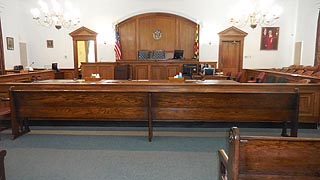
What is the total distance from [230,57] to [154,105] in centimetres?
800

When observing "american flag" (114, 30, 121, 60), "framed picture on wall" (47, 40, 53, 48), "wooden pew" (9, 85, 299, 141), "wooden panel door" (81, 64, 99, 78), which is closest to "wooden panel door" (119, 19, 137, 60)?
"american flag" (114, 30, 121, 60)

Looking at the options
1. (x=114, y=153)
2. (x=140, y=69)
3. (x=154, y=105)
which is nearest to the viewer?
(x=114, y=153)

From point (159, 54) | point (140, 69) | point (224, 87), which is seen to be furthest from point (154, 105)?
point (159, 54)

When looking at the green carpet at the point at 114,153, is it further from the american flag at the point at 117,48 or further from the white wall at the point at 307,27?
the white wall at the point at 307,27

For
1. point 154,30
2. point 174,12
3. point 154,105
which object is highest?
point 174,12

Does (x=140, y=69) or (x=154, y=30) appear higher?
(x=154, y=30)

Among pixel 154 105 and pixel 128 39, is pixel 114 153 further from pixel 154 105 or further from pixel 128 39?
pixel 128 39

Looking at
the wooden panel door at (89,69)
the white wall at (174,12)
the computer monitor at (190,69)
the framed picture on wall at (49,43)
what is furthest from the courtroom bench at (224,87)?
the framed picture on wall at (49,43)

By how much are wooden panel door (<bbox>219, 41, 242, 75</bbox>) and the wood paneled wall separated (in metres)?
1.34

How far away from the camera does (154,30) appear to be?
11242mm

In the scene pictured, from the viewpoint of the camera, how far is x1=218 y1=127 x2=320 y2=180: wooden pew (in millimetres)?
1469

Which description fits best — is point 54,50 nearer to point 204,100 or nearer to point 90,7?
point 90,7

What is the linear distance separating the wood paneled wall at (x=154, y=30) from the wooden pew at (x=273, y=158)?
1005 cm

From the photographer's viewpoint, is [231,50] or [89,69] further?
[231,50]
